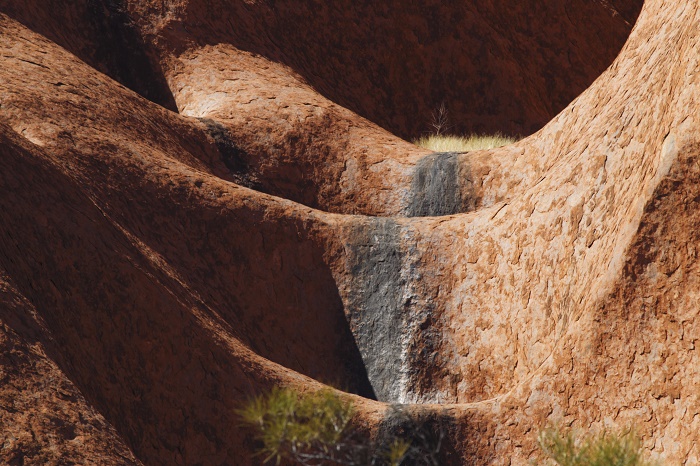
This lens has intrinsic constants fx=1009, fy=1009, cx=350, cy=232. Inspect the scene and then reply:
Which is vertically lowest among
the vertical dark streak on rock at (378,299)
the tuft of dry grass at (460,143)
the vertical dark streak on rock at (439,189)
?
the vertical dark streak on rock at (378,299)

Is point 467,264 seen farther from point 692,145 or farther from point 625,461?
point 625,461

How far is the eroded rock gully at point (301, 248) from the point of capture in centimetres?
742

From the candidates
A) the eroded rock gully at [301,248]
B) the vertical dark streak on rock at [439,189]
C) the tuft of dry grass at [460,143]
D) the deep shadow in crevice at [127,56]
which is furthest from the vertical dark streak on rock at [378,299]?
the deep shadow in crevice at [127,56]

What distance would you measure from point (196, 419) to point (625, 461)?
384 cm

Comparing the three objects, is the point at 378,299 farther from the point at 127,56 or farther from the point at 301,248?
the point at 127,56

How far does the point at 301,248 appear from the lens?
1092cm

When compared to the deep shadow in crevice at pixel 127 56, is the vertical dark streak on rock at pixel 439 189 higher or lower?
lower

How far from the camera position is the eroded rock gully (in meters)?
7.42

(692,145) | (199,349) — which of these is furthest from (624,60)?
(199,349)

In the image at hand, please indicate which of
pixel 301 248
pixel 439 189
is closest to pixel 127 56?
pixel 439 189

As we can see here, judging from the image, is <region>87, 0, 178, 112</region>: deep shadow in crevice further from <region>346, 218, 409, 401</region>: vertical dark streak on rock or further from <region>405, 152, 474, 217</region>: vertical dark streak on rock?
<region>346, 218, 409, 401</region>: vertical dark streak on rock

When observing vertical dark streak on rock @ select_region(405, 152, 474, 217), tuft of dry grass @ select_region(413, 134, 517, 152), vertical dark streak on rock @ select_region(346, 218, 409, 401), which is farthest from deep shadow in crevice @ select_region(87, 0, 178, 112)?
vertical dark streak on rock @ select_region(346, 218, 409, 401)

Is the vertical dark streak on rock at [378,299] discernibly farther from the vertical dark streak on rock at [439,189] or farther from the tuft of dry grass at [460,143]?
the tuft of dry grass at [460,143]

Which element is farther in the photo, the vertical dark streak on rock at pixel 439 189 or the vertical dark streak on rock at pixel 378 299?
the vertical dark streak on rock at pixel 439 189
